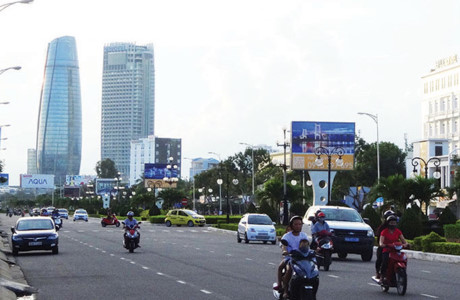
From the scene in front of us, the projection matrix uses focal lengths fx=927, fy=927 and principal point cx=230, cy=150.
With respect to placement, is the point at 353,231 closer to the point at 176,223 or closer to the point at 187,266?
the point at 187,266

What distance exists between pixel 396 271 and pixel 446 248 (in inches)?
633

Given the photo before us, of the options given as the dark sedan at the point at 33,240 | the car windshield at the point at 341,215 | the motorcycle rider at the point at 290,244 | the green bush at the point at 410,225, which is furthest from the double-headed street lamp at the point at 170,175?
the motorcycle rider at the point at 290,244

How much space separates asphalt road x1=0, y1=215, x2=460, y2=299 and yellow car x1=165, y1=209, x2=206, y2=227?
47.5m

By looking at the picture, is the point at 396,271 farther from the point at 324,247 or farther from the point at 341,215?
the point at 341,215

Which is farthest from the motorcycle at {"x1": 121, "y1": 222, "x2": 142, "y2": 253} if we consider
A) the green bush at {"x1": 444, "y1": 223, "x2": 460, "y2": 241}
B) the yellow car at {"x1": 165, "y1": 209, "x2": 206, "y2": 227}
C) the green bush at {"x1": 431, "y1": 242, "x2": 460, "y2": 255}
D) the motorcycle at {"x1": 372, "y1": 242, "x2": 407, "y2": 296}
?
the yellow car at {"x1": 165, "y1": 209, "x2": 206, "y2": 227}

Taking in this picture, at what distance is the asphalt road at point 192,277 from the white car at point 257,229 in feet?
39.7

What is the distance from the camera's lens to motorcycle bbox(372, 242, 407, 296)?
18223mm

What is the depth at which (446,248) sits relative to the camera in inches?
1329

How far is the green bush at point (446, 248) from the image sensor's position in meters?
33.2

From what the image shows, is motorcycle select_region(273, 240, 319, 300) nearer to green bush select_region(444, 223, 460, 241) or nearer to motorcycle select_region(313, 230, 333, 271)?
motorcycle select_region(313, 230, 333, 271)

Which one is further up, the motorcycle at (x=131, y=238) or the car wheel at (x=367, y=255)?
→ the motorcycle at (x=131, y=238)

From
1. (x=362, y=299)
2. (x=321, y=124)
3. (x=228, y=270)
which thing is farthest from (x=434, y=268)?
(x=321, y=124)

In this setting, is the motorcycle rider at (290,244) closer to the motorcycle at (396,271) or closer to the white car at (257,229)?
the motorcycle at (396,271)

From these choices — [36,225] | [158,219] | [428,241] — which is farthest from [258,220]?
[158,219]
